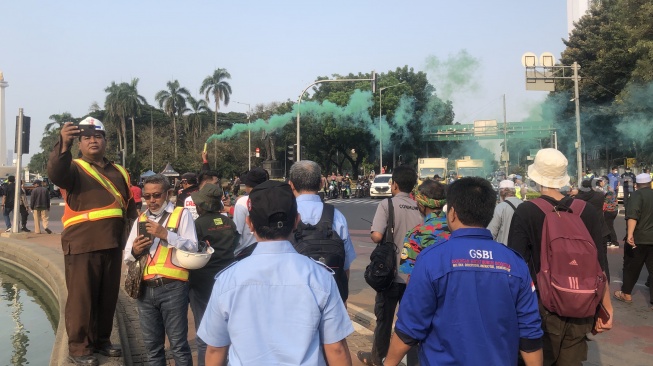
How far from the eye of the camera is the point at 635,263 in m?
8.20

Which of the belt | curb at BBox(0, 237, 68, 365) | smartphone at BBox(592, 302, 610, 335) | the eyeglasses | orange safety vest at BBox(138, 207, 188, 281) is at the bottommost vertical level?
curb at BBox(0, 237, 68, 365)

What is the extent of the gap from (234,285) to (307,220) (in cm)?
198

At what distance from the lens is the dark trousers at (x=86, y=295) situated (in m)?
4.40

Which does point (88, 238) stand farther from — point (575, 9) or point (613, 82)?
point (575, 9)

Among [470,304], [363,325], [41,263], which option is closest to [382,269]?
[470,304]

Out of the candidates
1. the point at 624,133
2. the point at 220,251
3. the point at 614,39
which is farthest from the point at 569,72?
the point at 220,251

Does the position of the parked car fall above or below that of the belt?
above

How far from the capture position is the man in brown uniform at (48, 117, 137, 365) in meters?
4.40

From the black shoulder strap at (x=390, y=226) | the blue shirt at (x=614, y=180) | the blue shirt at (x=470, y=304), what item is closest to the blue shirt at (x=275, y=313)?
the blue shirt at (x=470, y=304)

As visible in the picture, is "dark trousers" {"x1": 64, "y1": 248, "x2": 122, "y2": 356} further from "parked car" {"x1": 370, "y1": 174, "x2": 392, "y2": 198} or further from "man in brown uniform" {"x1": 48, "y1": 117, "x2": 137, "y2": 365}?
"parked car" {"x1": 370, "y1": 174, "x2": 392, "y2": 198}

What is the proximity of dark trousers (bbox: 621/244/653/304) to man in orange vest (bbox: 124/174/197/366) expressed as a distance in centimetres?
652

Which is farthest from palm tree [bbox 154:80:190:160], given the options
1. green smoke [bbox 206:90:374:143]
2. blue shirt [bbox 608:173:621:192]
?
blue shirt [bbox 608:173:621:192]

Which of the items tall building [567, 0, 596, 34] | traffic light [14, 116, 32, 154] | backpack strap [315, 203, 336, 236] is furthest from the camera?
tall building [567, 0, 596, 34]

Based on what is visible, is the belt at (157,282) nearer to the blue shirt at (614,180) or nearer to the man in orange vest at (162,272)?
the man in orange vest at (162,272)
